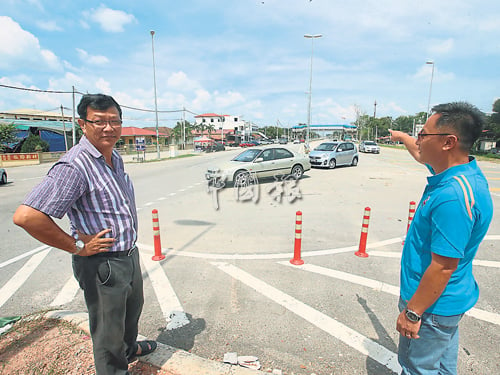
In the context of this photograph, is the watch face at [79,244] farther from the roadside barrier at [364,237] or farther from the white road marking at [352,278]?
the roadside barrier at [364,237]

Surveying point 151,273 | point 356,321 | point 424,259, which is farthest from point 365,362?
point 151,273

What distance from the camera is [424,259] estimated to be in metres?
1.66

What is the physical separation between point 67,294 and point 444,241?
420cm

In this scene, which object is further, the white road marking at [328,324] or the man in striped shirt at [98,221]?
the white road marking at [328,324]

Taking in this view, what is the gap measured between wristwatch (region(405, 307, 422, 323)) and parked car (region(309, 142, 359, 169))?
53.7ft

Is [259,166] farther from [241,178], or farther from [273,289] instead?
[273,289]

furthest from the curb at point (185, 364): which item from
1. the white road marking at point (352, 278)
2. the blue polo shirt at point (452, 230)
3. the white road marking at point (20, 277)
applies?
the white road marking at point (20, 277)

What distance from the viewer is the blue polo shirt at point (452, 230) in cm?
145

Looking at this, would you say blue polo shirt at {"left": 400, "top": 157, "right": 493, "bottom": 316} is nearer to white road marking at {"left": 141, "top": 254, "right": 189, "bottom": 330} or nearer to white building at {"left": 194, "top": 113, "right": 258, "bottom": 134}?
white road marking at {"left": 141, "top": 254, "right": 189, "bottom": 330}

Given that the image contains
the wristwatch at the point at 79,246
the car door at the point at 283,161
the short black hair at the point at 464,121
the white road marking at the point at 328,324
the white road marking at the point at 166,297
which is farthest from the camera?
the car door at the point at 283,161

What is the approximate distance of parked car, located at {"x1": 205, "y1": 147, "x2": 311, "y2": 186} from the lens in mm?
11164

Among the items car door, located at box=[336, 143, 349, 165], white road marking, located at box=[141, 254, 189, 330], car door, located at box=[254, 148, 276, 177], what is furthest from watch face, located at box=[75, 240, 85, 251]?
car door, located at box=[336, 143, 349, 165]

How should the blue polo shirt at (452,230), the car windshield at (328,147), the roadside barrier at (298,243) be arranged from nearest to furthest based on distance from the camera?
1. the blue polo shirt at (452,230)
2. the roadside barrier at (298,243)
3. the car windshield at (328,147)

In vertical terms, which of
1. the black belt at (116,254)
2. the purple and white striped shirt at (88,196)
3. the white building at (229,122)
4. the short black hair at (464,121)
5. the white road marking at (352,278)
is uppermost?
the white building at (229,122)
